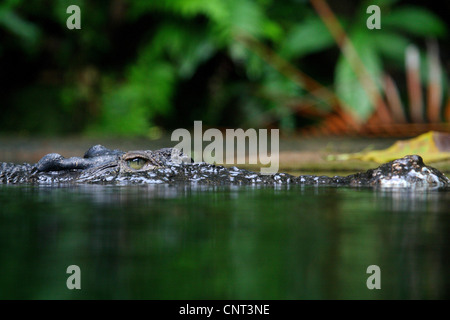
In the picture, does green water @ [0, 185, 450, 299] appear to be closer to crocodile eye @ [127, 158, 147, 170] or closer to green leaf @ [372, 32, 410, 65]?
crocodile eye @ [127, 158, 147, 170]

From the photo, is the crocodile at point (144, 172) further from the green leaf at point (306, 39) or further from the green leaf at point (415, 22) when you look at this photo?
the green leaf at point (415, 22)

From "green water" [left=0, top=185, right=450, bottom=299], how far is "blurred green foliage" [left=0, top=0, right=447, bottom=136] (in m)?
4.46

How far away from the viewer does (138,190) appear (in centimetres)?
273

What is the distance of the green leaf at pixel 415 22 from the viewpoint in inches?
287

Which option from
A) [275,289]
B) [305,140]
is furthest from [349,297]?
[305,140]

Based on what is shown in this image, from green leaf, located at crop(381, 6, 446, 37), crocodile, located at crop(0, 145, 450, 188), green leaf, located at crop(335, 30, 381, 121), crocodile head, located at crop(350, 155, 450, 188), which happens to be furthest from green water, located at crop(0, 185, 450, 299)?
green leaf, located at crop(381, 6, 446, 37)

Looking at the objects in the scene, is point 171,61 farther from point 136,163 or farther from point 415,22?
point 136,163

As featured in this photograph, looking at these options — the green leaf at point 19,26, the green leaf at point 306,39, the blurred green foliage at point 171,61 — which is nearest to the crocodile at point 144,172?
the blurred green foliage at point 171,61

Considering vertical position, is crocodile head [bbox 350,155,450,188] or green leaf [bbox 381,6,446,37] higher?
green leaf [bbox 381,6,446,37]

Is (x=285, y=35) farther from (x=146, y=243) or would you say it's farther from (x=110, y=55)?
(x=146, y=243)

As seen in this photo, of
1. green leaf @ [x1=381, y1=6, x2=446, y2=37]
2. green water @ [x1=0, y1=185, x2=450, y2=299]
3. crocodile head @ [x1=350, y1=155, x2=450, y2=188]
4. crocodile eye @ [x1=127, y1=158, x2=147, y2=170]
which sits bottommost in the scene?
green water @ [x1=0, y1=185, x2=450, y2=299]

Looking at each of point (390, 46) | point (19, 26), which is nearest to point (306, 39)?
point (390, 46)

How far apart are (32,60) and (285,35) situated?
2.87 metres

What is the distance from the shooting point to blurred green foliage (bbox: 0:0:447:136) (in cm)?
693
